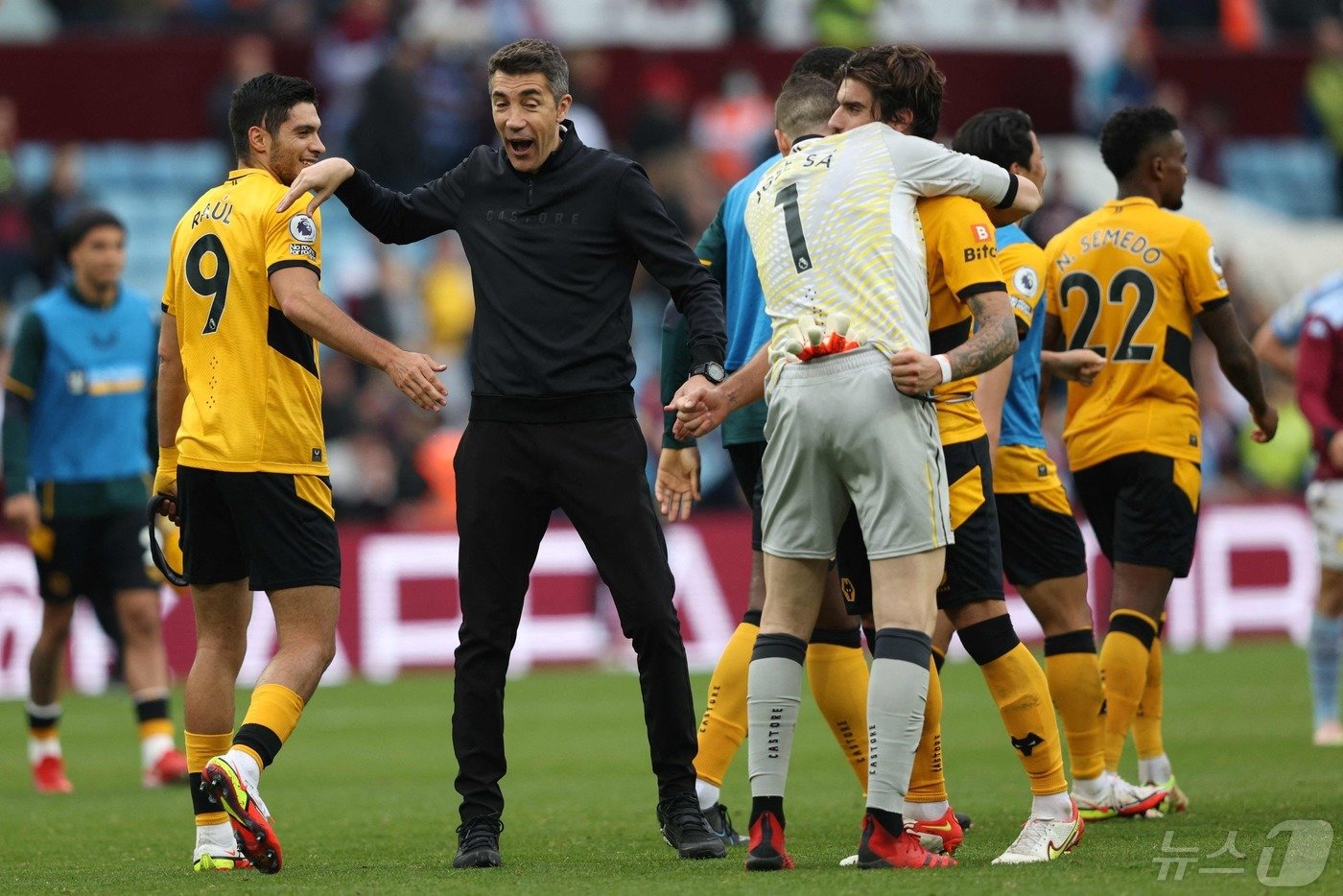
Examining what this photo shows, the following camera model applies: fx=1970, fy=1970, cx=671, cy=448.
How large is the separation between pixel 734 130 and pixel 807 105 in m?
13.6

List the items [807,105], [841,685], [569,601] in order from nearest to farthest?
[841,685], [807,105], [569,601]

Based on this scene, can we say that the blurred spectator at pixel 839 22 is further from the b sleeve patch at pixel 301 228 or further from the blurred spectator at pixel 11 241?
the b sleeve patch at pixel 301 228

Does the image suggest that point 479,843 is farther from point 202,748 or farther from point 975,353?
point 975,353

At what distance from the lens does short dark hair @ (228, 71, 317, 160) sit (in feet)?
21.8

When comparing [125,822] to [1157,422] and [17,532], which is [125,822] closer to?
[1157,422]

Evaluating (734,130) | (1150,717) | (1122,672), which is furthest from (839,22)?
(1122,672)

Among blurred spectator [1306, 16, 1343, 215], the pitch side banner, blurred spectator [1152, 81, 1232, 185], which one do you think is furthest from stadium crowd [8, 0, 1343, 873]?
blurred spectator [1306, 16, 1343, 215]

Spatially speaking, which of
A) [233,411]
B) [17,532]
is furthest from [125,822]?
[17,532]

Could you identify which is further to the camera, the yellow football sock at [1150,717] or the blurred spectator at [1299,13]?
the blurred spectator at [1299,13]

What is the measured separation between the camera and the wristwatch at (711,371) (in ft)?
20.4

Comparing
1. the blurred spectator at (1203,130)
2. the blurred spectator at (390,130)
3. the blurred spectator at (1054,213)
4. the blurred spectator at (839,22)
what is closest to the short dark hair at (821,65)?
the blurred spectator at (1054,213)

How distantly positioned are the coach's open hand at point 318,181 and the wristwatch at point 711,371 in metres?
1.32

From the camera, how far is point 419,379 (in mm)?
6059

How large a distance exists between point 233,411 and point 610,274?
1.33 metres
